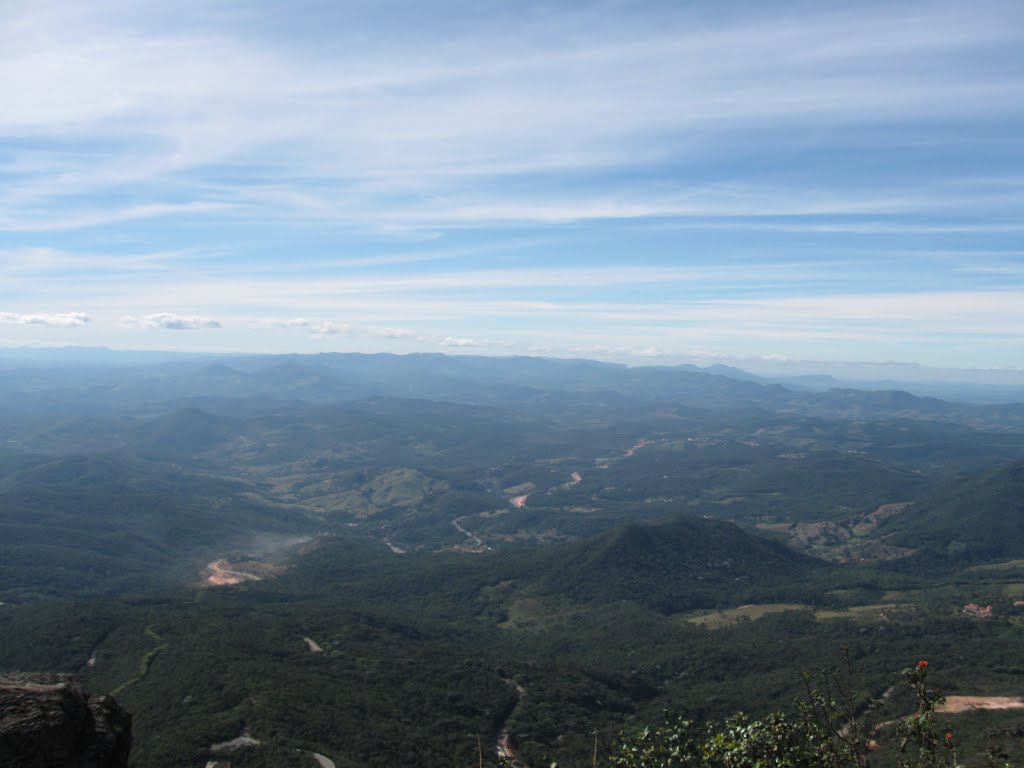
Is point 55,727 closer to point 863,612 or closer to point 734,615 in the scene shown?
point 734,615

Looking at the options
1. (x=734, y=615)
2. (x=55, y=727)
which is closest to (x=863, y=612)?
(x=734, y=615)

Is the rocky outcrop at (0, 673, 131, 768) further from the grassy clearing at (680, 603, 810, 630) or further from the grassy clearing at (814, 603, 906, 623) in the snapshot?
the grassy clearing at (814, 603, 906, 623)

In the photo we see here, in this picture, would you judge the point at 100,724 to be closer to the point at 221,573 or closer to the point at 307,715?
the point at 307,715

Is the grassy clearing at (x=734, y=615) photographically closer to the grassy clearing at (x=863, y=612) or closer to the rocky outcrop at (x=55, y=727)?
the grassy clearing at (x=863, y=612)

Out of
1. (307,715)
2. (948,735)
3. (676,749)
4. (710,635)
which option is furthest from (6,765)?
(710,635)

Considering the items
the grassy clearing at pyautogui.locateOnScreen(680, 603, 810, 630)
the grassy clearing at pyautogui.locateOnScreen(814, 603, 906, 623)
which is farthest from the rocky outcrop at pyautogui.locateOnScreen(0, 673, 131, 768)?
the grassy clearing at pyautogui.locateOnScreen(814, 603, 906, 623)
